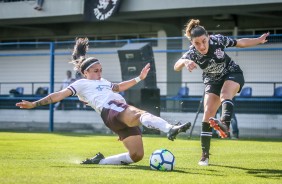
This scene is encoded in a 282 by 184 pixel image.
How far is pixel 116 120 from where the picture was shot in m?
8.99

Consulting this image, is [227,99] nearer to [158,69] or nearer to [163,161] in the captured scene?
[163,161]

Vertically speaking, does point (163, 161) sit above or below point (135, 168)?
above

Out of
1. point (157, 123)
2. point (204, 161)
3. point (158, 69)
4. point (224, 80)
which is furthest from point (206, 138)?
point (158, 69)

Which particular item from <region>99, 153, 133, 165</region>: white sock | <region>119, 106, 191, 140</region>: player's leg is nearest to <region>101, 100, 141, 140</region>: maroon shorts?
<region>119, 106, 191, 140</region>: player's leg

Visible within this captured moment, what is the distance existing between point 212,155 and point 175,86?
12375 mm

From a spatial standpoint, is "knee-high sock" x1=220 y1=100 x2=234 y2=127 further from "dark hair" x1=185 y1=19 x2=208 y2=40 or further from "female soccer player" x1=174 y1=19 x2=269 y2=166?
"dark hair" x1=185 y1=19 x2=208 y2=40

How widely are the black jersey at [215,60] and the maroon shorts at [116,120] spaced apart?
1.39 meters

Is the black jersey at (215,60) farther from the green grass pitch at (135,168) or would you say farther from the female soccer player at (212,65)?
the green grass pitch at (135,168)

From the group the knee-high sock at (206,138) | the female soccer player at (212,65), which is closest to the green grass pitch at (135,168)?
the knee-high sock at (206,138)

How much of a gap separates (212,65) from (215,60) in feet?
0.32

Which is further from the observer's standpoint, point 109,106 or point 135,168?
point 109,106

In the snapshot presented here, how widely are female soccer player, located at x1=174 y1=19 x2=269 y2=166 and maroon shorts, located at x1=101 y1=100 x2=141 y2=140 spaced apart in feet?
3.69

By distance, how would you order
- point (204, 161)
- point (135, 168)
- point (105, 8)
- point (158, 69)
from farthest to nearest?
point (105, 8) < point (158, 69) < point (204, 161) < point (135, 168)

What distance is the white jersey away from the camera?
933 cm
